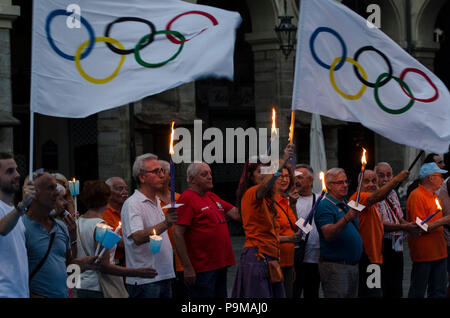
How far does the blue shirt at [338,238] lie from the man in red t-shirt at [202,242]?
3.04 feet

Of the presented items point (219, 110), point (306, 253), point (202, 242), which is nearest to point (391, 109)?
point (202, 242)

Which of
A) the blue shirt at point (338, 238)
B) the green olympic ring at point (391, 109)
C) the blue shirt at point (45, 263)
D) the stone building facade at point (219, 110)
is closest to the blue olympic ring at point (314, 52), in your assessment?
the green olympic ring at point (391, 109)

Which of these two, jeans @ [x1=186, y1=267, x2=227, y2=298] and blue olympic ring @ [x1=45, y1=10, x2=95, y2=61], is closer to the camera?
blue olympic ring @ [x1=45, y1=10, x2=95, y2=61]

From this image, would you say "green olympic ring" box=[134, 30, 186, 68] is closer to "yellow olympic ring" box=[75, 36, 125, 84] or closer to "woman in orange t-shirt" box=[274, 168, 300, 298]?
"yellow olympic ring" box=[75, 36, 125, 84]

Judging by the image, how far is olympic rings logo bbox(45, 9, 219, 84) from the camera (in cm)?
604

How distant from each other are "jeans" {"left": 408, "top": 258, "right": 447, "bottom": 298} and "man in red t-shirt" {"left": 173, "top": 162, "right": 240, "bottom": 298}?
8.58ft

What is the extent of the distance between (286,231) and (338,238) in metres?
0.57

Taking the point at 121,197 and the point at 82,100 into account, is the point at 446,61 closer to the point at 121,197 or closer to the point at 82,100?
the point at 121,197

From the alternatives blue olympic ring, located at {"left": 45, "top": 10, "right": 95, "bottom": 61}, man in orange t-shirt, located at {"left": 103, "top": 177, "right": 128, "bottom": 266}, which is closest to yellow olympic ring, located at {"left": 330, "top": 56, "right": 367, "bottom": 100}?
blue olympic ring, located at {"left": 45, "top": 10, "right": 95, "bottom": 61}

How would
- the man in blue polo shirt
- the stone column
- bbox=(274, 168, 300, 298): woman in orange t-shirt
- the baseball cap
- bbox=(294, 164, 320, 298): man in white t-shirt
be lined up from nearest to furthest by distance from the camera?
the man in blue polo shirt
bbox=(274, 168, 300, 298): woman in orange t-shirt
bbox=(294, 164, 320, 298): man in white t-shirt
the baseball cap
the stone column

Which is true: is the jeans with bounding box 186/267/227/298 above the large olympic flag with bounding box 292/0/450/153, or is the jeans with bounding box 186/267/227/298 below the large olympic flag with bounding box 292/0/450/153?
below

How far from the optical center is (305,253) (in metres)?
8.80

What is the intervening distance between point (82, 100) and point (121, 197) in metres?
2.10

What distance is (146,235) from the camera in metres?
6.75
